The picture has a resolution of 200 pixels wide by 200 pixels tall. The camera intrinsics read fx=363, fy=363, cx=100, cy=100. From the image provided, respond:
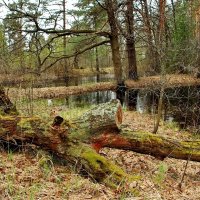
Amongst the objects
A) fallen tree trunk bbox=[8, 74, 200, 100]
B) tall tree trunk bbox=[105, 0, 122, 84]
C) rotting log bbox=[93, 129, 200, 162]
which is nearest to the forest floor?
rotting log bbox=[93, 129, 200, 162]

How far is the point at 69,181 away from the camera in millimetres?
4715

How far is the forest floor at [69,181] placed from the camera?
4.19m

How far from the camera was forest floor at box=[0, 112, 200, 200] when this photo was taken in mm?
4188

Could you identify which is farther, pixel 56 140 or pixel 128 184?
pixel 56 140

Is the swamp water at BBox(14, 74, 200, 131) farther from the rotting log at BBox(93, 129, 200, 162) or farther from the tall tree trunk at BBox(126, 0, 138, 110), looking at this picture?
the rotting log at BBox(93, 129, 200, 162)

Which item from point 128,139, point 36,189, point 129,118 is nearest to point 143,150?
point 128,139

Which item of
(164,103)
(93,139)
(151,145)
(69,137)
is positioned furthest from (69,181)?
(164,103)

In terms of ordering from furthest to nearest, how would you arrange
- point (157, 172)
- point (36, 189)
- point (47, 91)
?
point (47, 91) → point (157, 172) → point (36, 189)

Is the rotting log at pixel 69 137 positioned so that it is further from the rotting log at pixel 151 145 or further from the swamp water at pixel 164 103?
the swamp water at pixel 164 103

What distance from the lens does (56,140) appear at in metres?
5.35

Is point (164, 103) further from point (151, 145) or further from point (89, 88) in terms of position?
point (151, 145)

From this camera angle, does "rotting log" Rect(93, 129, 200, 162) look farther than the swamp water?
No

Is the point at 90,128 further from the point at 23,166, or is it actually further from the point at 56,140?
the point at 23,166

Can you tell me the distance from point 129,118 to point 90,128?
275 inches
